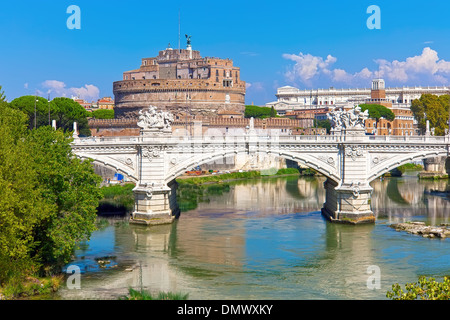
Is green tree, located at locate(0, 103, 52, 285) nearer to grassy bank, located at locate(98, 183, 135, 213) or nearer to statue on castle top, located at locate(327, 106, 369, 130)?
statue on castle top, located at locate(327, 106, 369, 130)

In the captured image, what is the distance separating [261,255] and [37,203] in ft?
35.5

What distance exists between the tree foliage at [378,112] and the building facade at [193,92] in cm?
2161

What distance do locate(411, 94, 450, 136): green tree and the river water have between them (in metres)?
31.1

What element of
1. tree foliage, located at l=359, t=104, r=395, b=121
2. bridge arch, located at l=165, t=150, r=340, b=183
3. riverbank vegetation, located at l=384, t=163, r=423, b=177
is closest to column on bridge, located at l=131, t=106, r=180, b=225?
bridge arch, located at l=165, t=150, r=340, b=183

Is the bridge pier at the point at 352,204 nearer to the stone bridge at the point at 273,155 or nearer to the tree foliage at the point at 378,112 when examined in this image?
the stone bridge at the point at 273,155

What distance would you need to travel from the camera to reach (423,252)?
95.9 ft

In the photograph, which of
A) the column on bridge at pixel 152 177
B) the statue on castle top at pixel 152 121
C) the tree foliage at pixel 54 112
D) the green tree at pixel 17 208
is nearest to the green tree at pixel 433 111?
the tree foliage at pixel 54 112

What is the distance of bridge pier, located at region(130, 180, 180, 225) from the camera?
35562 millimetres

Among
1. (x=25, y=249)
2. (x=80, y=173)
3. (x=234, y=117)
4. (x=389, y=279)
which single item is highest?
(x=234, y=117)

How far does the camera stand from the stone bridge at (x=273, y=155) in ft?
117
